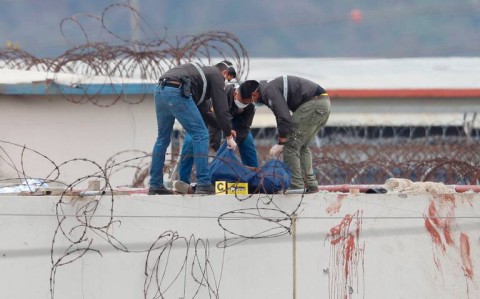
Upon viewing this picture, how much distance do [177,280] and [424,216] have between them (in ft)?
7.87

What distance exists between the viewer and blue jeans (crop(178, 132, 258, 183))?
10.2 metres

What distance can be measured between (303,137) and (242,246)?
152 cm

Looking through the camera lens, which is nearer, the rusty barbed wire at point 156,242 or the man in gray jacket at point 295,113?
the rusty barbed wire at point 156,242

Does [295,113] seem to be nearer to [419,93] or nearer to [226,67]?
[226,67]

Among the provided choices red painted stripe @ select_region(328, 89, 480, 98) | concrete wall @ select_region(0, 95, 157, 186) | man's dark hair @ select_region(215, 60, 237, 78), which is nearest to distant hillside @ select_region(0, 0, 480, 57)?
red painted stripe @ select_region(328, 89, 480, 98)

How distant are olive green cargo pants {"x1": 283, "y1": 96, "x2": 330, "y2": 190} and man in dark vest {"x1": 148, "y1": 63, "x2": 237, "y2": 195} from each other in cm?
61

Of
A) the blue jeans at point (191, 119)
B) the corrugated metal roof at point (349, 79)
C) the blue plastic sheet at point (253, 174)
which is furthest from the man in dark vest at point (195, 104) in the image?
the corrugated metal roof at point (349, 79)

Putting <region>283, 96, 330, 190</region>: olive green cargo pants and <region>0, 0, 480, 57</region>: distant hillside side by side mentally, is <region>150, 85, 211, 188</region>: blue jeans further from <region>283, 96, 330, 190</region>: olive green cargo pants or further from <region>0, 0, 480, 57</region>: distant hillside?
<region>0, 0, 480, 57</region>: distant hillside

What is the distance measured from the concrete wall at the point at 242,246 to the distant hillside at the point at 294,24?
70914mm

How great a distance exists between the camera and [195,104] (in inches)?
381

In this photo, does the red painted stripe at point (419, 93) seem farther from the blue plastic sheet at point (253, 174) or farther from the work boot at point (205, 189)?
the work boot at point (205, 189)

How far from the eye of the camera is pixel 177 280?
8906mm

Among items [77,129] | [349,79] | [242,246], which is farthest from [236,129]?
[349,79]

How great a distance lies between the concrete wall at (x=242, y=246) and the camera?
8.69 m
